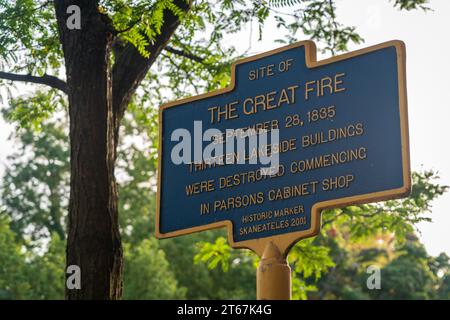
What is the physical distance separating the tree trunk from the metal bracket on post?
7.15ft

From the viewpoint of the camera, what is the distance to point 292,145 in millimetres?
7137

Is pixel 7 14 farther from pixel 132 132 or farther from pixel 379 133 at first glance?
pixel 132 132

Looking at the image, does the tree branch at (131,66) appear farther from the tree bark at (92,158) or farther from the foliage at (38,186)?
the foliage at (38,186)

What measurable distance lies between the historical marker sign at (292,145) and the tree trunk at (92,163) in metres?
1.11

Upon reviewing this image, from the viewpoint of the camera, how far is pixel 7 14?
9.66 metres

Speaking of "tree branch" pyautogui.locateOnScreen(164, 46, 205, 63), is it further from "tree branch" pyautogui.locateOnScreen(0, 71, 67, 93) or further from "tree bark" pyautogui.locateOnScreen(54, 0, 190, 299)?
"tree bark" pyautogui.locateOnScreen(54, 0, 190, 299)

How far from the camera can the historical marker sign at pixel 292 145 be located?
6.64m


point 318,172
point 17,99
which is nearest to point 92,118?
point 318,172

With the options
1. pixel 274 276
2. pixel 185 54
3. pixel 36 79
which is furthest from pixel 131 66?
pixel 274 276

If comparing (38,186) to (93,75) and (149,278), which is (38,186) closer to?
(149,278)

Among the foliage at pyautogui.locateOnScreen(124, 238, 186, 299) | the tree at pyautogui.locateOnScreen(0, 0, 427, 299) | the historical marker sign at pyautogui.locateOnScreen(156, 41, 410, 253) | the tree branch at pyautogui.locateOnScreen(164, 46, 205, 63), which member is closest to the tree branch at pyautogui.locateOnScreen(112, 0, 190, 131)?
the tree at pyautogui.locateOnScreen(0, 0, 427, 299)

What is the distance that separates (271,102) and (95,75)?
2362 mm

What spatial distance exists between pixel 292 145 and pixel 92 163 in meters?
2.49

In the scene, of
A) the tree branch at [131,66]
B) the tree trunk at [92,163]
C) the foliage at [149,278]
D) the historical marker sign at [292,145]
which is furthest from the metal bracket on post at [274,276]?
the foliage at [149,278]
